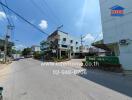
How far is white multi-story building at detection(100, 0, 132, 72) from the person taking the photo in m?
16.4

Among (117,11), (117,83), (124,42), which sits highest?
(117,11)

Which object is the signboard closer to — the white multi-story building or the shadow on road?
the white multi-story building

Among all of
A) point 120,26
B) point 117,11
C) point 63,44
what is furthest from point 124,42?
point 63,44

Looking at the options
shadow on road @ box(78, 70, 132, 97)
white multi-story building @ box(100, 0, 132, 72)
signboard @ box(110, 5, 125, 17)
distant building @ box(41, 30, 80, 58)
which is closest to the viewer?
shadow on road @ box(78, 70, 132, 97)

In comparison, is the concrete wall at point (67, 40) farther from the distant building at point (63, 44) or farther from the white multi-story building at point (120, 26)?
the white multi-story building at point (120, 26)

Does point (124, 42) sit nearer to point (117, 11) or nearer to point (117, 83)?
point (117, 11)

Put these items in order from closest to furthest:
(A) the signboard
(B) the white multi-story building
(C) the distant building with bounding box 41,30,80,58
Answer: (B) the white multi-story building, (A) the signboard, (C) the distant building with bounding box 41,30,80,58

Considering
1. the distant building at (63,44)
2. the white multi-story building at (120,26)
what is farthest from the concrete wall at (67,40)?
the white multi-story building at (120,26)

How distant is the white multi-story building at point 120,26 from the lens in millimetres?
16391

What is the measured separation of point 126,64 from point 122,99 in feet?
33.6

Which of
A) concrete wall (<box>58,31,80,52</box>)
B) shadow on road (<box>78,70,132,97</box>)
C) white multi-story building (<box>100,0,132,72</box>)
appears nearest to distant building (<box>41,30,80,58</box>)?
concrete wall (<box>58,31,80,52</box>)

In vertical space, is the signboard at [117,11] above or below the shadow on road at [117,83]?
above

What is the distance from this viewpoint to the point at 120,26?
17625mm

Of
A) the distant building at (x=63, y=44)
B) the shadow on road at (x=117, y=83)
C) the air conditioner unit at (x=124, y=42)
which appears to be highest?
the distant building at (x=63, y=44)
